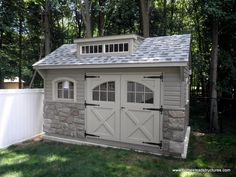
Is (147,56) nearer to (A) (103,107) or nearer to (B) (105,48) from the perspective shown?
(B) (105,48)

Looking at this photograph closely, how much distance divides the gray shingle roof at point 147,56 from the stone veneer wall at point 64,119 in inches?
46.2

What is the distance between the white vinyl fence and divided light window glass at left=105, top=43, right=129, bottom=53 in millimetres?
2572

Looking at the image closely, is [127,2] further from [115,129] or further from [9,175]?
[9,175]

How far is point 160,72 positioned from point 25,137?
4.35 meters

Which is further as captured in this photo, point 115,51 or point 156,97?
point 115,51

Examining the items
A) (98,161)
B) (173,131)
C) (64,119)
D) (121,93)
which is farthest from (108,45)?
(98,161)

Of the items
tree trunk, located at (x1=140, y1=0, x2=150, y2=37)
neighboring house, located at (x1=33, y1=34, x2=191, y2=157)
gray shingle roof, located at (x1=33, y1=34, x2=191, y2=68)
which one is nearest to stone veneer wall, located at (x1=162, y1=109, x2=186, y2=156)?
neighboring house, located at (x1=33, y1=34, x2=191, y2=157)

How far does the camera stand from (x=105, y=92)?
6.30m

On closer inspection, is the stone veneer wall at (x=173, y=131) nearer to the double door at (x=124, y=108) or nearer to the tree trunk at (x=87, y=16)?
the double door at (x=124, y=108)

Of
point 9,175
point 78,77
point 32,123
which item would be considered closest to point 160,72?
point 78,77

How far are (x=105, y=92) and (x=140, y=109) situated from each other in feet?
3.44

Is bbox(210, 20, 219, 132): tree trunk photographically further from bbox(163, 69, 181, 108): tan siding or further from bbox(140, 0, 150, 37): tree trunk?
bbox(163, 69, 181, 108): tan siding

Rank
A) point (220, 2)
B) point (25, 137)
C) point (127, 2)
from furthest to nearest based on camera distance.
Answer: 1. point (127, 2)
2. point (220, 2)
3. point (25, 137)

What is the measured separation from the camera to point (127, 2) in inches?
496
